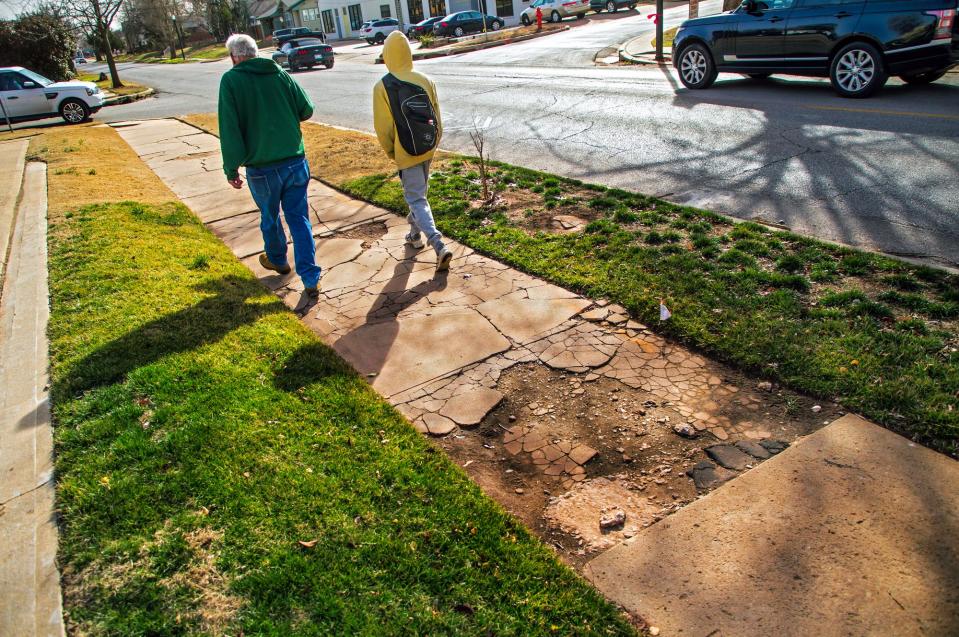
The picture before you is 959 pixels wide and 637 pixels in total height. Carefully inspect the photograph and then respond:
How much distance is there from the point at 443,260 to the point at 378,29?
44.6 meters

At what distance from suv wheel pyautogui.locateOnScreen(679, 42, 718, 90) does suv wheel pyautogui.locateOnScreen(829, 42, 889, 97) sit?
2.20 m

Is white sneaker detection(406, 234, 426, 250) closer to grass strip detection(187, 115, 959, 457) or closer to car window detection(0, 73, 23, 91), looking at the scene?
grass strip detection(187, 115, 959, 457)

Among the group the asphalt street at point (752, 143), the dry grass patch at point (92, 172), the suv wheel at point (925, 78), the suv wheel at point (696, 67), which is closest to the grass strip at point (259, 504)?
the dry grass patch at point (92, 172)

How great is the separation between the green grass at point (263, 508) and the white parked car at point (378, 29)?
4483 cm

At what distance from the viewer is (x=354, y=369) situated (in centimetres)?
404

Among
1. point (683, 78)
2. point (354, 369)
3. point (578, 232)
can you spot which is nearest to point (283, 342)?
point (354, 369)

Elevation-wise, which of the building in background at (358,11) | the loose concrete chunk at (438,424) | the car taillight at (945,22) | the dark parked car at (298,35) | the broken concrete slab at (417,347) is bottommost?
the loose concrete chunk at (438,424)

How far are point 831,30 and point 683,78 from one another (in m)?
2.79

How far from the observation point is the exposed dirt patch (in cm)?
287

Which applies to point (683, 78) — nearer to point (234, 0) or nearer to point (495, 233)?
point (495, 233)

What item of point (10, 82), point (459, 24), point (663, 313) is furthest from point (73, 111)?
point (459, 24)

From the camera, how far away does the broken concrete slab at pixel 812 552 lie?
2266mm

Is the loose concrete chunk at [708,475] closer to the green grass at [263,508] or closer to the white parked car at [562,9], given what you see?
the green grass at [263,508]

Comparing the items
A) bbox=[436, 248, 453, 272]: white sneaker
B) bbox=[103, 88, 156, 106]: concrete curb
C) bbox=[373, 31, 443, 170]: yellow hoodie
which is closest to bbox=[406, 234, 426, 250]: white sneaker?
bbox=[436, 248, 453, 272]: white sneaker
